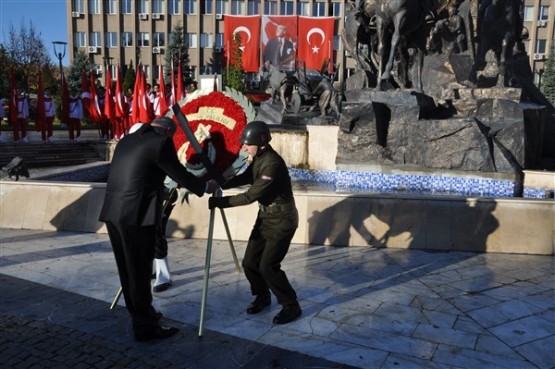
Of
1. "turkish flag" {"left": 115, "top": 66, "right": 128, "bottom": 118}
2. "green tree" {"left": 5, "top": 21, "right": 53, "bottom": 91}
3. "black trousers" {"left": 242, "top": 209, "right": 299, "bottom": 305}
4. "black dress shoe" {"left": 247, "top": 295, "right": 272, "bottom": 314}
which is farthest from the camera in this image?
"green tree" {"left": 5, "top": 21, "right": 53, "bottom": 91}

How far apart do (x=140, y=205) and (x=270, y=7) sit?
193ft

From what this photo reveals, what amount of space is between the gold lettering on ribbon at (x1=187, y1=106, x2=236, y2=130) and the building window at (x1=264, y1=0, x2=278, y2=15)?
56.8 m

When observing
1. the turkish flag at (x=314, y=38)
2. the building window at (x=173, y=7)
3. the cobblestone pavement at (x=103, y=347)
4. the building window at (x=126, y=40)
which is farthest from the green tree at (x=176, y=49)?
the cobblestone pavement at (x=103, y=347)

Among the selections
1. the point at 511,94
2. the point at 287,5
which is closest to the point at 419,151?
the point at 511,94

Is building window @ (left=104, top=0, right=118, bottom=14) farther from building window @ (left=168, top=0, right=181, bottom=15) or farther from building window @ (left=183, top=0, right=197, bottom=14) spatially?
building window @ (left=183, top=0, right=197, bottom=14)

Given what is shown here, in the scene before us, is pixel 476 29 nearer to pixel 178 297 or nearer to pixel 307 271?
pixel 307 271

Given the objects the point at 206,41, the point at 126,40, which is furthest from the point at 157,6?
the point at 206,41

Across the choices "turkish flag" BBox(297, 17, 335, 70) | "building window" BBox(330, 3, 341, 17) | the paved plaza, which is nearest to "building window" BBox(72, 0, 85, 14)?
"turkish flag" BBox(297, 17, 335, 70)

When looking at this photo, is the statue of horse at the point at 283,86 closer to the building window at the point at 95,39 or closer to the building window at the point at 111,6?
the building window at the point at 111,6

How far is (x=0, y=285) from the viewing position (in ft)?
→ 18.2

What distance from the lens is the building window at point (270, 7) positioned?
5869 centimetres

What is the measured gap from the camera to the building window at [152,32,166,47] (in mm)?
59844

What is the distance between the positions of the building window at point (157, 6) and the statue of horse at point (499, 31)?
50860 mm

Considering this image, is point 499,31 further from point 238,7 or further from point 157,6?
point 157,6
